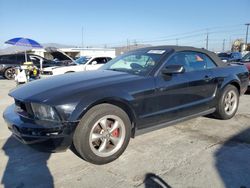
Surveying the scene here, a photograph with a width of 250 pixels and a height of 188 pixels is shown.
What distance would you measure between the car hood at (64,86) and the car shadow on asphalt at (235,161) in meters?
1.60

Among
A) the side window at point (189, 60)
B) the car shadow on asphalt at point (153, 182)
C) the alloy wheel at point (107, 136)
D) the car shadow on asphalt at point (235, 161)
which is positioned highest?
the side window at point (189, 60)

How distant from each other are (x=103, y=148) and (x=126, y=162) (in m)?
0.35

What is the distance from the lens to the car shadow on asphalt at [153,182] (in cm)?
274

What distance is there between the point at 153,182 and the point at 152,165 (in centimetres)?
42

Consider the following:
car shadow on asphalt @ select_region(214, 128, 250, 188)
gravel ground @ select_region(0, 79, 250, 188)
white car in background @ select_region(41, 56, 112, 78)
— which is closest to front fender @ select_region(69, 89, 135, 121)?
gravel ground @ select_region(0, 79, 250, 188)

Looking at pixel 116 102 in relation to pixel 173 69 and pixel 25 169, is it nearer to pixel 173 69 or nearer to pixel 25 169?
pixel 173 69

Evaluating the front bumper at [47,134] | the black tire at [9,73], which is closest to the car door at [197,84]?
the front bumper at [47,134]

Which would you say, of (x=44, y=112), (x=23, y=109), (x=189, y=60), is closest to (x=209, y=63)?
(x=189, y=60)

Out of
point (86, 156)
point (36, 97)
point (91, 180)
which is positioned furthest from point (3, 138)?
point (91, 180)

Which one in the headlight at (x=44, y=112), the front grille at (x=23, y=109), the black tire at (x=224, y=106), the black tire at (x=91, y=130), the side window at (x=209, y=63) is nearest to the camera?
the headlight at (x=44, y=112)

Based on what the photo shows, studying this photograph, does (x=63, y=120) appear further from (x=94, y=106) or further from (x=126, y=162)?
(x=126, y=162)

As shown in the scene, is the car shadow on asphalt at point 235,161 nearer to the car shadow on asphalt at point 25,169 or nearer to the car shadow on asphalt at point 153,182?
the car shadow on asphalt at point 153,182

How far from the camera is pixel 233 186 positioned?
107 inches

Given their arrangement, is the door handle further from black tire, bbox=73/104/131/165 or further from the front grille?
the front grille
